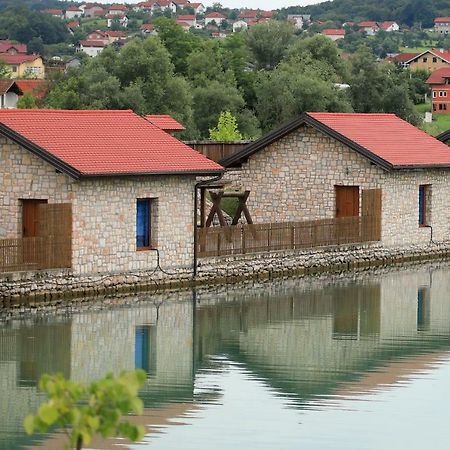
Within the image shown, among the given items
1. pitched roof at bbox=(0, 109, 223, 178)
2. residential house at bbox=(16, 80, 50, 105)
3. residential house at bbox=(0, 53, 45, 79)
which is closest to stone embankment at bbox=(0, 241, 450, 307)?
pitched roof at bbox=(0, 109, 223, 178)

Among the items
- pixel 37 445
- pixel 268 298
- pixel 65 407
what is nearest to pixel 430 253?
pixel 268 298

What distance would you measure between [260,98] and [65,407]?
7974cm

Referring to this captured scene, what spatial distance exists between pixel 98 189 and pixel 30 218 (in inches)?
63.9

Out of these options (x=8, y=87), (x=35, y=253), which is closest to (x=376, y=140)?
(x=35, y=253)

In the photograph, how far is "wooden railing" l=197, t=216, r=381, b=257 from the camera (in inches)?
1510

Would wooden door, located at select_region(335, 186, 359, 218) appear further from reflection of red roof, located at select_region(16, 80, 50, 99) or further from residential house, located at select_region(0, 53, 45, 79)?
residential house, located at select_region(0, 53, 45, 79)

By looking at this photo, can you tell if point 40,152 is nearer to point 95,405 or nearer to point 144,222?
point 144,222

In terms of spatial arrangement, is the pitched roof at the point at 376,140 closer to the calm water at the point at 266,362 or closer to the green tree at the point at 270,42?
the calm water at the point at 266,362

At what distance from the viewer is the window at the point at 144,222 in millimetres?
36594

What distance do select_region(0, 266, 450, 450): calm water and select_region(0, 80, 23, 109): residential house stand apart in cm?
6648

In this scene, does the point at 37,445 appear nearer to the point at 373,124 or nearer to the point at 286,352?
the point at 286,352

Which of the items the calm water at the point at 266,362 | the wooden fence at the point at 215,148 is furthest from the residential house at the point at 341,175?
the wooden fence at the point at 215,148

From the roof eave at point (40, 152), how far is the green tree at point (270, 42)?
81.5m

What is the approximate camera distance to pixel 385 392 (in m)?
24.7
